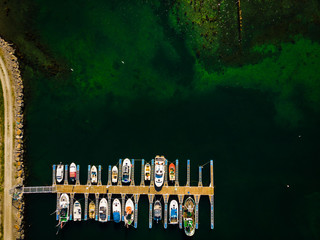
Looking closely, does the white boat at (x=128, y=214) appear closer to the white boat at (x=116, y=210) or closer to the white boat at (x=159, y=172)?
the white boat at (x=116, y=210)

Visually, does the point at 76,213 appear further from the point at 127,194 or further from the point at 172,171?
the point at 172,171

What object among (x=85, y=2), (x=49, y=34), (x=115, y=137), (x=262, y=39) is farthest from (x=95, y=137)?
(x=262, y=39)

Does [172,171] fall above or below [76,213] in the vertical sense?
above

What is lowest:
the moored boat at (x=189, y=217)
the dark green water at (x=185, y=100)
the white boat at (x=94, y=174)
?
the moored boat at (x=189, y=217)

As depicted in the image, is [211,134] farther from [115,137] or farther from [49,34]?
[49,34]

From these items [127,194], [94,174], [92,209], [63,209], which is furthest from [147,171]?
[63,209]

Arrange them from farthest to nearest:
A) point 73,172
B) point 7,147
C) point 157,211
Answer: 1. point 73,172
2. point 7,147
3. point 157,211

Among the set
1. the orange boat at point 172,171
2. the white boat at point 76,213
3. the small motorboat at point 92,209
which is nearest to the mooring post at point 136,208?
the orange boat at point 172,171
